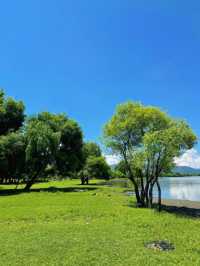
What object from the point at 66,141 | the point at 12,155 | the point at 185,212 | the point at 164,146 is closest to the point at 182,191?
Answer: the point at 66,141

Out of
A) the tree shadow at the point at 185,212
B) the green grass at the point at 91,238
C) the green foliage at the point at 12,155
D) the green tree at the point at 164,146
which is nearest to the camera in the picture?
the green grass at the point at 91,238

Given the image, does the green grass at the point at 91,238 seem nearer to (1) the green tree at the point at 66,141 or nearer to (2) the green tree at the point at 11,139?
(2) the green tree at the point at 11,139

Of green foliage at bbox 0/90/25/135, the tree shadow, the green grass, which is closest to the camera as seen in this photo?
the green grass

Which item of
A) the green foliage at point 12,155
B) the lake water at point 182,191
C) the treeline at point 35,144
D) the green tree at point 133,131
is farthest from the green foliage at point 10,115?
the lake water at point 182,191

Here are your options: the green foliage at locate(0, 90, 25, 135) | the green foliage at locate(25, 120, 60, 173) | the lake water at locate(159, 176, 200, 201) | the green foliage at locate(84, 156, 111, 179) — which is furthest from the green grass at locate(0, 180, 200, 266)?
the green foliage at locate(84, 156, 111, 179)

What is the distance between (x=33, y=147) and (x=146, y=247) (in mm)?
31956

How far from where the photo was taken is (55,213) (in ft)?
63.0

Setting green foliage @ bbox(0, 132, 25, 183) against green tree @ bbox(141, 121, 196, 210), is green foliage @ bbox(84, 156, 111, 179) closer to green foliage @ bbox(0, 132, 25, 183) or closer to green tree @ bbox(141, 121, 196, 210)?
green foliage @ bbox(0, 132, 25, 183)

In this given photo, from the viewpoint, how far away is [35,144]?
41.3m

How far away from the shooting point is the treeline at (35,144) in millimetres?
40875

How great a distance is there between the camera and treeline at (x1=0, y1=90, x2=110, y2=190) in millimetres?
40875

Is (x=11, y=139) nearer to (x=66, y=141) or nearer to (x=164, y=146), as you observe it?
(x=66, y=141)

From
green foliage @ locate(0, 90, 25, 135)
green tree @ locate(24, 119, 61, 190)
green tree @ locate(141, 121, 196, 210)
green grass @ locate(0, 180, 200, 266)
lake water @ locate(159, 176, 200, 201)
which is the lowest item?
green grass @ locate(0, 180, 200, 266)

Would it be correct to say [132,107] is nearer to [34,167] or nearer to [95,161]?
[34,167]
